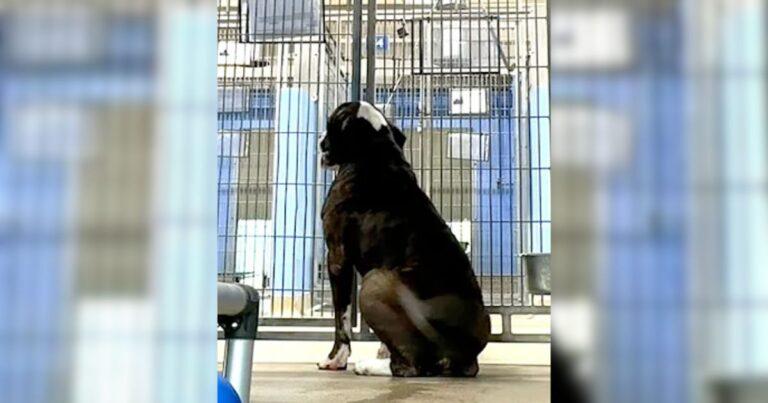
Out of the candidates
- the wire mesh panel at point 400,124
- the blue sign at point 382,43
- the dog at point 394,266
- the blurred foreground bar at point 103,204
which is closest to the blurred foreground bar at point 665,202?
the blurred foreground bar at point 103,204

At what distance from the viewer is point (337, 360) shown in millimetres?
Answer: 2844

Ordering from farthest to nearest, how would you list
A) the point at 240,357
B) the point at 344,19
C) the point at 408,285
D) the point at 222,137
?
the point at 344,19 → the point at 222,137 → the point at 408,285 → the point at 240,357

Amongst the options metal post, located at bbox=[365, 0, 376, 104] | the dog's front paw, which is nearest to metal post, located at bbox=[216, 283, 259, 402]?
the dog's front paw

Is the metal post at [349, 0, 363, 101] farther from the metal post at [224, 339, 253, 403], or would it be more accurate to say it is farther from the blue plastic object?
the blue plastic object

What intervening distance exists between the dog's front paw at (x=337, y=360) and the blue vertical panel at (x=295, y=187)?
55.6 inches

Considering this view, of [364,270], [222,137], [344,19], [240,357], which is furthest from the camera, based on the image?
[344,19]

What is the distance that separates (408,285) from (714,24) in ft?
6.29

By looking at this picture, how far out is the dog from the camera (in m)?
2.56

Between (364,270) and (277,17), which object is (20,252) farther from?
(277,17)

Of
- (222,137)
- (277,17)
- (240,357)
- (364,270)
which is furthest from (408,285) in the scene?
(277,17)

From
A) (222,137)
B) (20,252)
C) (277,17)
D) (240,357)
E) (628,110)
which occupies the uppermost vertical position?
(277,17)

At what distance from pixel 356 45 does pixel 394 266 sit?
1582 mm

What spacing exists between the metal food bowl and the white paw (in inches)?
33.3

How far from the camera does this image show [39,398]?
74 centimetres
